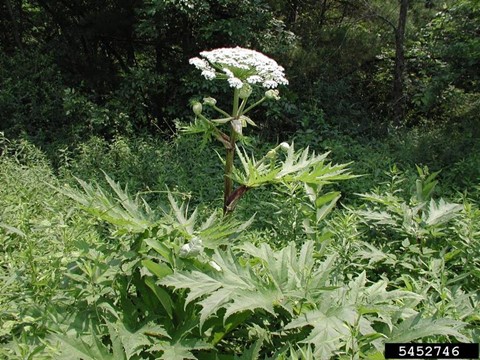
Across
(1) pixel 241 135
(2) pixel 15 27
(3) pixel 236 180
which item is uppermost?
(2) pixel 15 27

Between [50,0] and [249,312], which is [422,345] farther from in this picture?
[50,0]

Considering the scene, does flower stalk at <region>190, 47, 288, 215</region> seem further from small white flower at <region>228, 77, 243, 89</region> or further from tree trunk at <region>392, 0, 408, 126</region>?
tree trunk at <region>392, 0, 408, 126</region>

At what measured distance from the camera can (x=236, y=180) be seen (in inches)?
76.8

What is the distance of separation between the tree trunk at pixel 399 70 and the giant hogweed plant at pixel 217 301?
6.10m

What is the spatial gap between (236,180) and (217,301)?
1.92 ft

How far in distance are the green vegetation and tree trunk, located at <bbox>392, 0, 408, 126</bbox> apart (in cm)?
3

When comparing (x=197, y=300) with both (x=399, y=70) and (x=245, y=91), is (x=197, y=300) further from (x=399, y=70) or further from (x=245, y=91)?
(x=399, y=70)

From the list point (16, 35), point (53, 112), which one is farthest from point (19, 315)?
point (16, 35)

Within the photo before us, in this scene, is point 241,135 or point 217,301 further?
point 241,135

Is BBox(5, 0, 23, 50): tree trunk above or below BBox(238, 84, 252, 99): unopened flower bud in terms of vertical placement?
above

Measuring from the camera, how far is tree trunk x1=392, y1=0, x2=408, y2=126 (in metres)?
7.22

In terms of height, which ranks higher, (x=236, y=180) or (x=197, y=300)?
(x=236, y=180)

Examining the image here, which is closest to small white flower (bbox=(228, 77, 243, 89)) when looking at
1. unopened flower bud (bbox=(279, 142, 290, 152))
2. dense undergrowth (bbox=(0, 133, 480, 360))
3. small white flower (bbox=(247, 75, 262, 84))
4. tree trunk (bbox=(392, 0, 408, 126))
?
small white flower (bbox=(247, 75, 262, 84))

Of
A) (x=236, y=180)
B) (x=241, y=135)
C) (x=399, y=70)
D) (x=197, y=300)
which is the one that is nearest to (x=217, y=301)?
(x=197, y=300)
